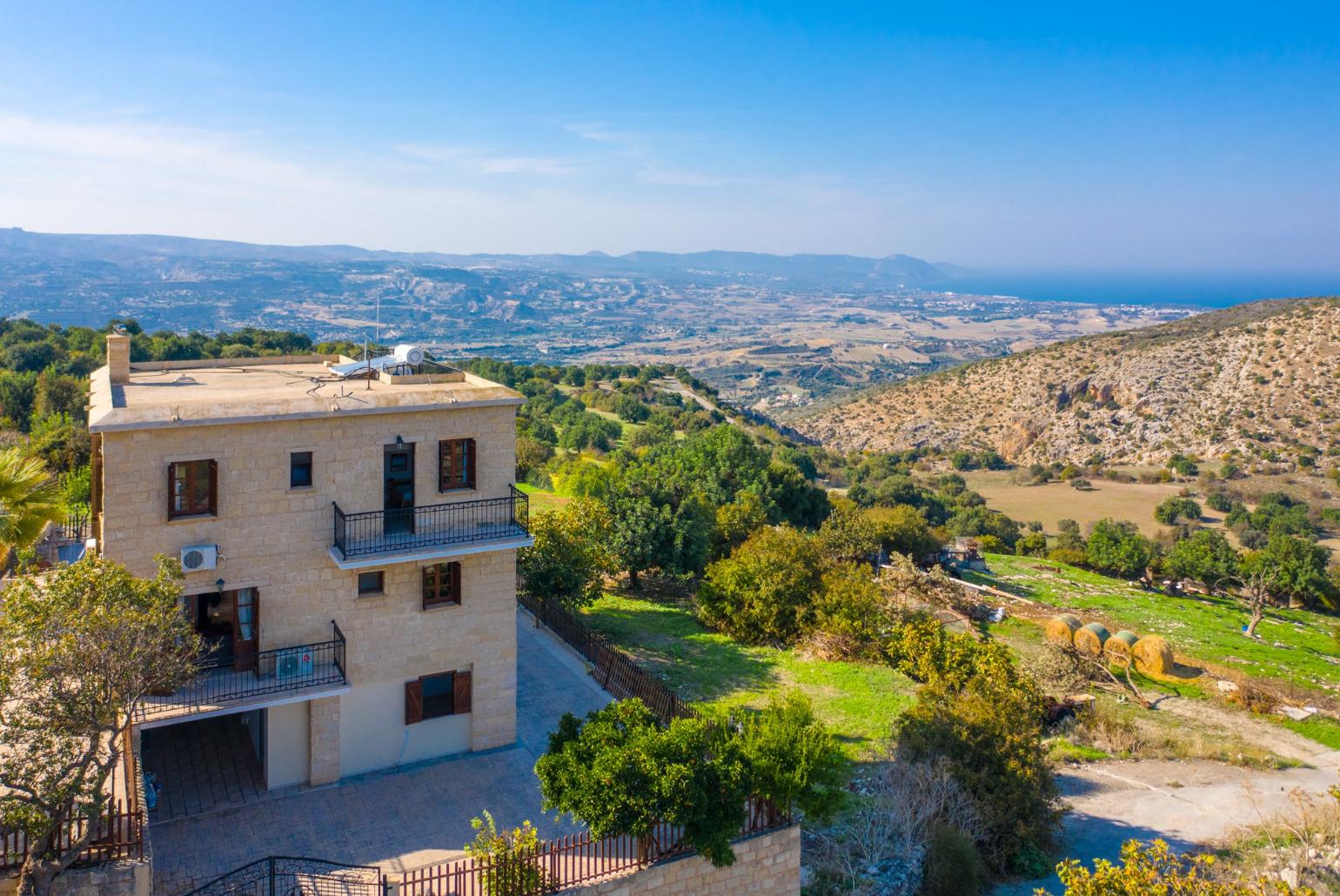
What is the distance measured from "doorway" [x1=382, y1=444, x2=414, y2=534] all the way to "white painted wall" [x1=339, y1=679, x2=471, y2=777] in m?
3.03

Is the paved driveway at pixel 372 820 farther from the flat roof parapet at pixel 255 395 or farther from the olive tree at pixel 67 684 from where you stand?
the flat roof parapet at pixel 255 395

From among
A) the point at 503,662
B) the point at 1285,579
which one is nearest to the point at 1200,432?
the point at 1285,579

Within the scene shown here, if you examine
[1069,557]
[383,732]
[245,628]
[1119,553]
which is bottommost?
[1069,557]

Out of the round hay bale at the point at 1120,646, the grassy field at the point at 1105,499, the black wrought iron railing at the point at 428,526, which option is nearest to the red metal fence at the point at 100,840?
the black wrought iron railing at the point at 428,526

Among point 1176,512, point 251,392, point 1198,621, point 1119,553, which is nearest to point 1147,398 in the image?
point 1176,512

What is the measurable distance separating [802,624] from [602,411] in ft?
164

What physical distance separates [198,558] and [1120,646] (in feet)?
95.5

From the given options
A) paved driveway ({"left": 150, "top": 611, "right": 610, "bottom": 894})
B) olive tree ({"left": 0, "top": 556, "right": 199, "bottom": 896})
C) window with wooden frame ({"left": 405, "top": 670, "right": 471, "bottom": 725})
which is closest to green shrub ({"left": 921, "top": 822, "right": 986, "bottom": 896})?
paved driveway ({"left": 150, "top": 611, "right": 610, "bottom": 894})

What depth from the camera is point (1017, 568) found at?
46406mm

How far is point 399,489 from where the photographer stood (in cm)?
1633

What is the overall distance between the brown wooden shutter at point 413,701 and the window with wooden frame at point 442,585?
5.07ft

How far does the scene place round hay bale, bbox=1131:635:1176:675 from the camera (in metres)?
30.5

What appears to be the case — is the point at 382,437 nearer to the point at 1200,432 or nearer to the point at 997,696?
the point at 997,696

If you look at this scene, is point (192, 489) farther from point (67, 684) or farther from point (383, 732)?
point (383, 732)
